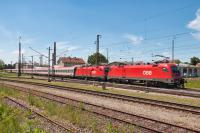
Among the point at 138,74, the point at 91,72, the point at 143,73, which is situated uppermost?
the point at 91,72

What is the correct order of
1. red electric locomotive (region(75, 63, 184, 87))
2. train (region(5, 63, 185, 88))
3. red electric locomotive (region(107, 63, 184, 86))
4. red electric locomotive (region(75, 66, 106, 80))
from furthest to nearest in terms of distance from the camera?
red electric locomotive (region(75, 66, 106, 80))
train (region(5, 63, 185, 88))
red electric locomotive (region(75, 63, 184, 87))
red electric locomotive (region(107, 63, 184, 86))

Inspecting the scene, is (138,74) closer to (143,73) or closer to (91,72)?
(143,73)

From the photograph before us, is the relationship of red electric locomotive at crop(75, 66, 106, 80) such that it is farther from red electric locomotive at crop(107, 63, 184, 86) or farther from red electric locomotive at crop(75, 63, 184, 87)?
red electric locomotive at crop(107, 63, 184, 86)

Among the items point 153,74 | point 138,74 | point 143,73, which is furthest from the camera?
point 138,74

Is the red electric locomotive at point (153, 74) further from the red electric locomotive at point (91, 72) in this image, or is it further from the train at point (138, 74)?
the red electric locomotive at point (91, 72)

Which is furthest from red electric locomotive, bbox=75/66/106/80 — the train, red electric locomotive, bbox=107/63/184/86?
red electric locomotive, bbox=107/63/184/86

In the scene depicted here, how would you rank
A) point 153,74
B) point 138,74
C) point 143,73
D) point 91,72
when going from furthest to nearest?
point 91,72
point 138,74
point 143,73
point 153,74

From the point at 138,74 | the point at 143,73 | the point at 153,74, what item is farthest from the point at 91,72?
the point at 153,74

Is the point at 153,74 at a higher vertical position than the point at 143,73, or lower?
lower

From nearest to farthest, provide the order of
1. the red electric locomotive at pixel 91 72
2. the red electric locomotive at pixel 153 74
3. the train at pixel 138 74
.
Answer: the red electric locomotive at pixel 153 74, the train at pixel 138 74, the red electric locomotive at pixel 91 72

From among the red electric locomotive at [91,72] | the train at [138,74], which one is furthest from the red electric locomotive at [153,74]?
the red electric locomotive at [91,72]

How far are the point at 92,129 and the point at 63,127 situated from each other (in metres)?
1.10

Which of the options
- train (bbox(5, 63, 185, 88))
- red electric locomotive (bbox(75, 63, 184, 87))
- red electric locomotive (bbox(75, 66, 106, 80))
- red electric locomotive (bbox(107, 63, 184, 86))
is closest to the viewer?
red electric locomotive (bbox(107, 63, 184, 86))

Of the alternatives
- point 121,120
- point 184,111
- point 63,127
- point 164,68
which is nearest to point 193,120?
point 184,111
